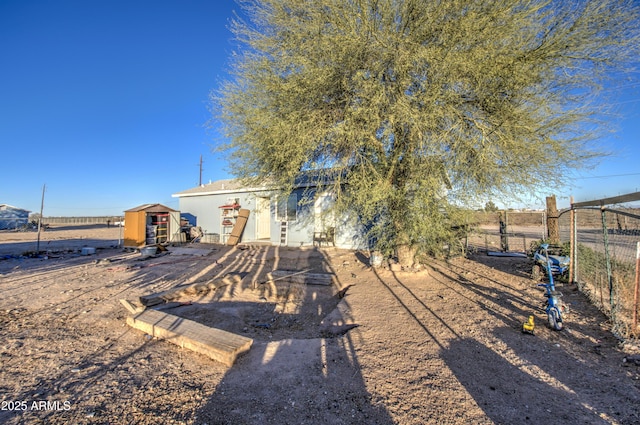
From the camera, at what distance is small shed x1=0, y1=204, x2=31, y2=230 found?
33434 millimetres

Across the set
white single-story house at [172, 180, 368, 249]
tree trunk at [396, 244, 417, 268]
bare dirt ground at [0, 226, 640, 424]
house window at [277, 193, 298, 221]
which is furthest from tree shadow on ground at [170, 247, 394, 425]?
house window at [277, 193, 298, 221]

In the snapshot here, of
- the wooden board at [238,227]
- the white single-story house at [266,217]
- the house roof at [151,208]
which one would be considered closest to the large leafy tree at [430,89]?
the white single-story house at [266,217]

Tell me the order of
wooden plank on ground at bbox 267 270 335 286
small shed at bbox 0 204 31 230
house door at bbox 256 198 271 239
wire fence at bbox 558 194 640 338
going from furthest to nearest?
small shed at bbox 0 204 31 230 → house door at bbox 256 198 271 239 → wooden plank on ground at bbox 267 270 335 286 → wire fence at bbox 558 194 640 338

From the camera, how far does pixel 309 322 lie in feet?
17.6

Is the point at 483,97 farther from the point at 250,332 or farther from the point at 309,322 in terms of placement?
the point at 250,332

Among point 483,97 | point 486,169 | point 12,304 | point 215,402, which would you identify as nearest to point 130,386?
point 215,402

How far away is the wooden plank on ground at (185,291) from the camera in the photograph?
5576mm

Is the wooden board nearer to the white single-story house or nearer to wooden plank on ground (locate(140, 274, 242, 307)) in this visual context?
the white single-story house

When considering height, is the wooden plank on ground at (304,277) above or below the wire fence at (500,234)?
below

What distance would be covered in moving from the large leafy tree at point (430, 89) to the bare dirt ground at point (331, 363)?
2.02 meters

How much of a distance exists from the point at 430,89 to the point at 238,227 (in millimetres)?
11569

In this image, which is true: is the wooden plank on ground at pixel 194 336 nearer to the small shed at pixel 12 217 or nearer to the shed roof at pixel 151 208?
the shed roof at pixel 151 208

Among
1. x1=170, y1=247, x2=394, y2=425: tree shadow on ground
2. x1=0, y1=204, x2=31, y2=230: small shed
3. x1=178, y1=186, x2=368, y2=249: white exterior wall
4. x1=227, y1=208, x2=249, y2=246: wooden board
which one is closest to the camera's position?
x1=170, y1=247, x2=394, y2=425: tree shadow on ground

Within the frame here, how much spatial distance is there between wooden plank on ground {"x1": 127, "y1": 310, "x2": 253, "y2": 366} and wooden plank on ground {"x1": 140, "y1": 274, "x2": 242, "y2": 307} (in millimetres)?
942
